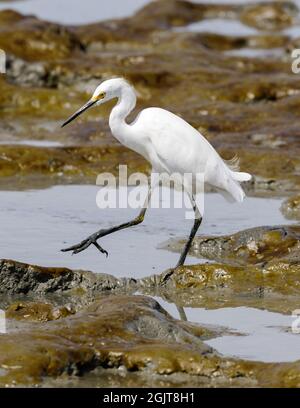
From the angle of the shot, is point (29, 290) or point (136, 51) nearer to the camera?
point (29, 290)

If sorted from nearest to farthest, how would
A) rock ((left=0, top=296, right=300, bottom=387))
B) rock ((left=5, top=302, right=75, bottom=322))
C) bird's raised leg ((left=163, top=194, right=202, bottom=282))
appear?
rock ((left=0, top=296, right=300, bottom=387)), rock ((left=5, top=302, right=75, bottom=322)), bird's raised leg ((left=163, top=194, right=202, bottom=282))

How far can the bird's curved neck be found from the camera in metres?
9.45

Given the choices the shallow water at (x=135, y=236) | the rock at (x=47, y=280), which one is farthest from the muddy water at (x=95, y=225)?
the rock at (x=47, y=280)

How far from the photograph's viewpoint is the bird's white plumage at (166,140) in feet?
31.2

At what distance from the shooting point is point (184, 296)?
888cm

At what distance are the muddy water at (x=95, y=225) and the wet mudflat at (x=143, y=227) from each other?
2 cm

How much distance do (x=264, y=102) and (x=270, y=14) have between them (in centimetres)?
1212

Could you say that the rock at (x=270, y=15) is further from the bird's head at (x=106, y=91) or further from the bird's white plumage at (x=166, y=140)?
the bird's head at (x=106, y=91)

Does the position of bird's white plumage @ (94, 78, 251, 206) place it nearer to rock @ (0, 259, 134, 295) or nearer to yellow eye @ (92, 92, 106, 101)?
yellow eye @ (92, 92, 106, 101)

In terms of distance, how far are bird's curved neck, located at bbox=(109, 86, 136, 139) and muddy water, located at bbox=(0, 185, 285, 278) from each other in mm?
1182

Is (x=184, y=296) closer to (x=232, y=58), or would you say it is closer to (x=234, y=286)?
(x=234, y=286)

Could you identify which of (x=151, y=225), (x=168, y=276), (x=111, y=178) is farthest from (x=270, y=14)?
(x=168, y=276)

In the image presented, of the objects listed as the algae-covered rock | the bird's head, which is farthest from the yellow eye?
the algae-covered rock

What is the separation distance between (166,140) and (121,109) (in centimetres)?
47
